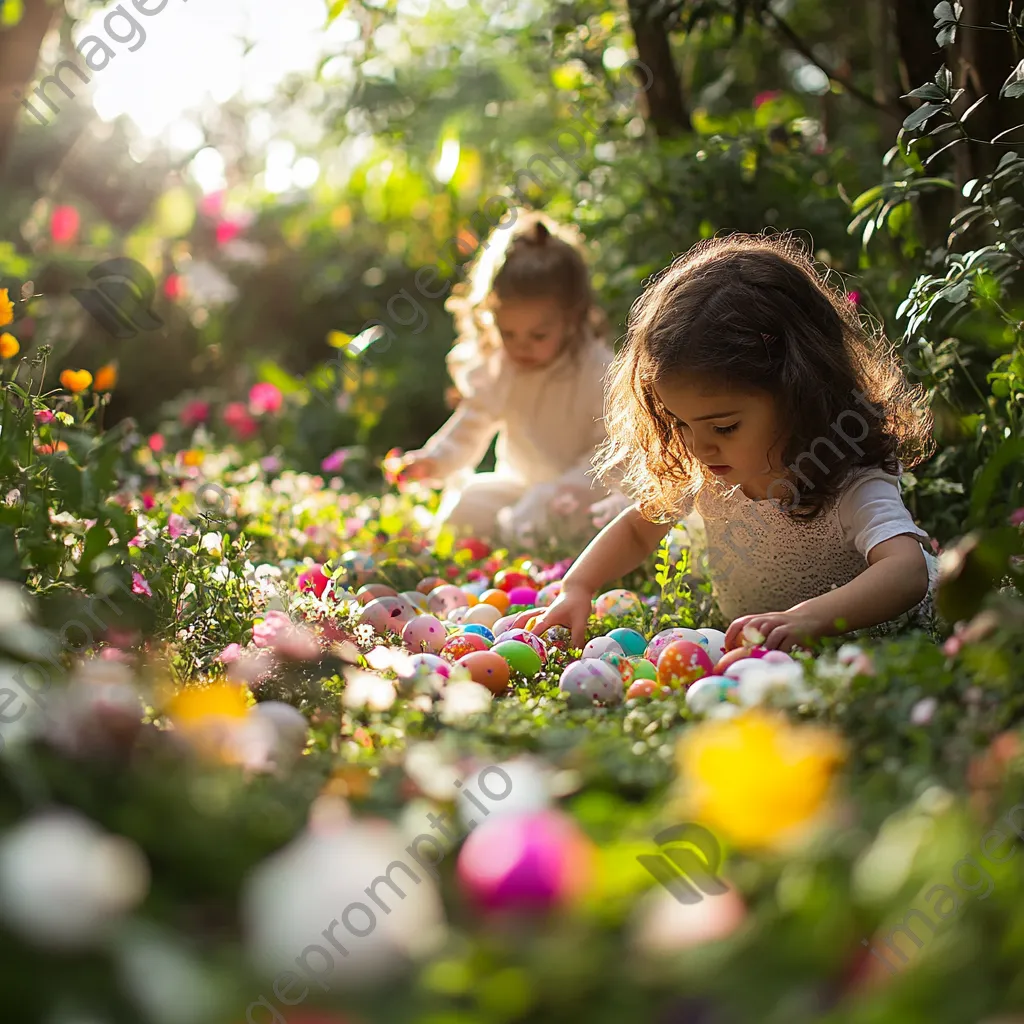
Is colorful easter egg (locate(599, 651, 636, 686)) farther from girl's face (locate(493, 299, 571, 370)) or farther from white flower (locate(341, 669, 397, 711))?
girl's face (locate(493, 299, 571, 370))

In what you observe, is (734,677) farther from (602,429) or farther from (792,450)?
(602,429)

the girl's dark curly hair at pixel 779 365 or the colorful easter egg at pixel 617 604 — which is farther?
the colorful easter egg at pixel 617 604

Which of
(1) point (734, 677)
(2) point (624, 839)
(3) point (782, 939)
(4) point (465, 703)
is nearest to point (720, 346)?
(1) point (734, 677)

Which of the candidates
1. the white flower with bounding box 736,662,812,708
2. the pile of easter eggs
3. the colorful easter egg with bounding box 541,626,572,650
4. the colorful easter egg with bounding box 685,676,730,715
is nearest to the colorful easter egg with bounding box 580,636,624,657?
the pile of easter eggs

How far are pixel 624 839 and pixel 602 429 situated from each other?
9.70ft

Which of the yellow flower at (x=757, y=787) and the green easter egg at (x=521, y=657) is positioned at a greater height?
the green easter egg at (x=521, y=657)

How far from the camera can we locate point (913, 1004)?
88 centimetres

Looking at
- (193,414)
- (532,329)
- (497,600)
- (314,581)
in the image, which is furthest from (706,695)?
(193,414)

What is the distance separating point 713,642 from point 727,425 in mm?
475

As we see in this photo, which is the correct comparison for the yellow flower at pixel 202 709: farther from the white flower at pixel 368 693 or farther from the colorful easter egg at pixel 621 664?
the colorful easter egg at pixel 621 664

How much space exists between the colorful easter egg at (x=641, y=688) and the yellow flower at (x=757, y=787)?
2.67 feet

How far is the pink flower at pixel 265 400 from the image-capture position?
5883mm

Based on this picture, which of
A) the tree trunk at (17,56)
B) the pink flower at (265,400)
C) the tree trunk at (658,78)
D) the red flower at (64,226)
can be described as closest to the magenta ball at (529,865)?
the tree trunk at (658,78)

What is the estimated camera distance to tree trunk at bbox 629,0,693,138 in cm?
409
